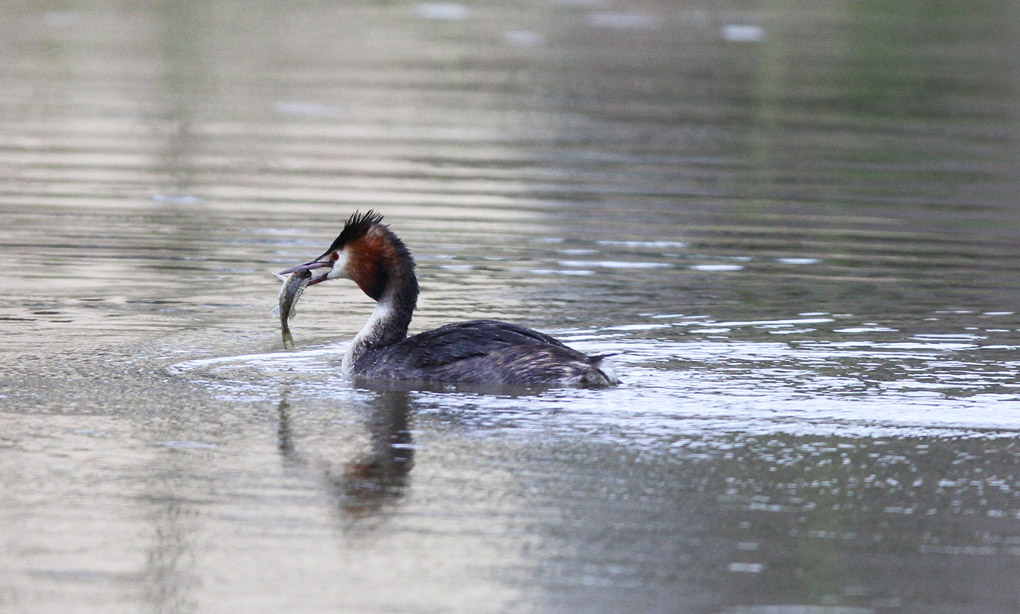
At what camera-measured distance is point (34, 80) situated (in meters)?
26.9

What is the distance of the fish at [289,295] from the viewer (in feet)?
33.5

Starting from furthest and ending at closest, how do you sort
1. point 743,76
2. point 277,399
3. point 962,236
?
point 743,76, point 962,236, point 277,399

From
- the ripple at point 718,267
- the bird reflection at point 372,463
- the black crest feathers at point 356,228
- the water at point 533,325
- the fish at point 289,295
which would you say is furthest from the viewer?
the ripple at point 718,267

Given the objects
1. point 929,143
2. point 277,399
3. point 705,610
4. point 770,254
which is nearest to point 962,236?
point 770,254

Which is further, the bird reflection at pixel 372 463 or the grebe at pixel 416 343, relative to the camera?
the grebe at pixel 416 343

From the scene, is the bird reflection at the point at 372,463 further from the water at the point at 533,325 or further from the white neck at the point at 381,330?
the white neck at the point at 381,330

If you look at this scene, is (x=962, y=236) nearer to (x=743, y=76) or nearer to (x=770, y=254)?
(x=770, y=254)

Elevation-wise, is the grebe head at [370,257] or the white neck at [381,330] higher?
the grebe head at [370,257]

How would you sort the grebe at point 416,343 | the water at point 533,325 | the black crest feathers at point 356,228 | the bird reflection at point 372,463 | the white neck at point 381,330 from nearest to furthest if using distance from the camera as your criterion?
the water at point 533,325 → the bird reflection at point 372,463 → the grebe at point 416,343 → the white neck at point 381,330 → the black crest feathers at point 356,228

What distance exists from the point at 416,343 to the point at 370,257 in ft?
2.40

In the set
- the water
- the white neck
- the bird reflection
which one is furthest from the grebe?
the bird reflection

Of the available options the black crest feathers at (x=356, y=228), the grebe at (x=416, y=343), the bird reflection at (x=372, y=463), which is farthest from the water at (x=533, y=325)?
the black crest feathers at (x=356, y=228)

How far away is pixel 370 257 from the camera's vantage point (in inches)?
402

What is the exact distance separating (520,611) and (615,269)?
7.70m
